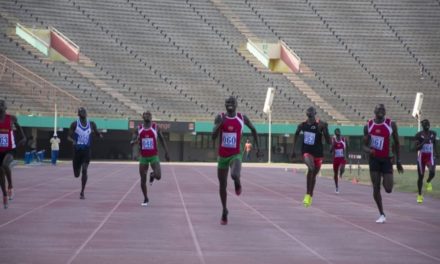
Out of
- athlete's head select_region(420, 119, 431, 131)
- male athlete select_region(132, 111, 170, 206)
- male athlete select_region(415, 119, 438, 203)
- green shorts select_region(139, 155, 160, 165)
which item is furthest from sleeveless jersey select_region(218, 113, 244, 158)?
male athlete select_region(415, 119, 438, 203)

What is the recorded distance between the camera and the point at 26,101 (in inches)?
2072

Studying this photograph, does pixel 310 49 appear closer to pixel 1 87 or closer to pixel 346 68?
pixel 346 68

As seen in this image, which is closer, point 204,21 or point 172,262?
point 172,262

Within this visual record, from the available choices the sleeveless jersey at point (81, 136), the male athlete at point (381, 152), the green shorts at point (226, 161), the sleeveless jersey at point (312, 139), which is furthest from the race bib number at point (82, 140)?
the male athlete at point (381, 152)

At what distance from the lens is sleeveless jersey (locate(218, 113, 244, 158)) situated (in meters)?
12.1

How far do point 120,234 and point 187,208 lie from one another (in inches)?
190

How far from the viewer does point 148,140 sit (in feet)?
51.4

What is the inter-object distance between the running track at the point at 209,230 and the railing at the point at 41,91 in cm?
3467

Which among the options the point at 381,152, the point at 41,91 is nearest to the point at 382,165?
the point at 381,152

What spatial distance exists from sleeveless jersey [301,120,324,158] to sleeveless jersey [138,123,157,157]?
3.20 meters

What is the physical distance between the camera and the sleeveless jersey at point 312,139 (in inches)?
589

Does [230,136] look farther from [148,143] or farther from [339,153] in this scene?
[339,153]

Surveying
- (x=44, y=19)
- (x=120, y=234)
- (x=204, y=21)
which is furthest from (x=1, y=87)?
(x=120, y=234)

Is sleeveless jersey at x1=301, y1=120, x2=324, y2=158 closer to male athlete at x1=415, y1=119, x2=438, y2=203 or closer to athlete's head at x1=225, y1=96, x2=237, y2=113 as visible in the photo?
athlete's head at x1=225, y1=96, x2=237, y2=113
